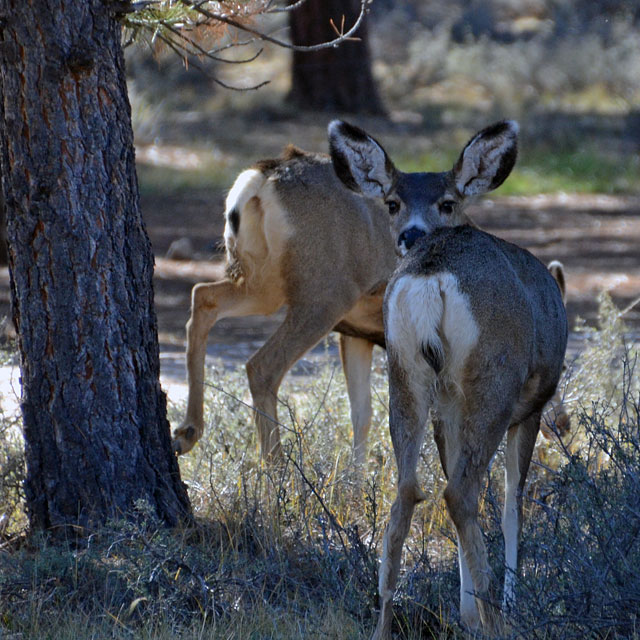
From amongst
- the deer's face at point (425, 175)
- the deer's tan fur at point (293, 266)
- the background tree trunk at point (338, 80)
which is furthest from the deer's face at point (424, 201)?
the background tree trunk at point (338, 80)

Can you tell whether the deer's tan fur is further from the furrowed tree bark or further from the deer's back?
the deer's back

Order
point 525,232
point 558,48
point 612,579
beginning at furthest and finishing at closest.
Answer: point 558,48 < point 525,232 < point 612,579

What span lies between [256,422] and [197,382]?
0.52 metres

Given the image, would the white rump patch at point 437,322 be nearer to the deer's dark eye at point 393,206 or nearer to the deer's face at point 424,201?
the deer's face at point 424,201

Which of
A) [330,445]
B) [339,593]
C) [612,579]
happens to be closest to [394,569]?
[339,593]

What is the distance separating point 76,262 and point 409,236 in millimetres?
1540

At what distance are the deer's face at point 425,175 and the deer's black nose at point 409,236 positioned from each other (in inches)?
3.7

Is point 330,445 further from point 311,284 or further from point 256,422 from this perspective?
point 311,284

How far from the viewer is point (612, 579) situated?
13.5 feet

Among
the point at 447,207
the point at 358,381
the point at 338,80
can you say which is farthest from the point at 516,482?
the point at 338,80

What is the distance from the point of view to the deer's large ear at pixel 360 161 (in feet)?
18.3

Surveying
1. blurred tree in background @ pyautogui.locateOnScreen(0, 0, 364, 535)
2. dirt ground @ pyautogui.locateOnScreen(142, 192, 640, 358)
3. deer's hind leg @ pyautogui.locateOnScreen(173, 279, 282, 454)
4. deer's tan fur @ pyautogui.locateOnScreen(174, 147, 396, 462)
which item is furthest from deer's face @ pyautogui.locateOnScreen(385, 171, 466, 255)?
dirt ground @ pyautogui.locateOnScreen(142, 192, 640, 358)

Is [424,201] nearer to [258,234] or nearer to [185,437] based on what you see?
[258,234]

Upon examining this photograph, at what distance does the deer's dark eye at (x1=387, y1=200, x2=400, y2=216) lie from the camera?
5.68 m
